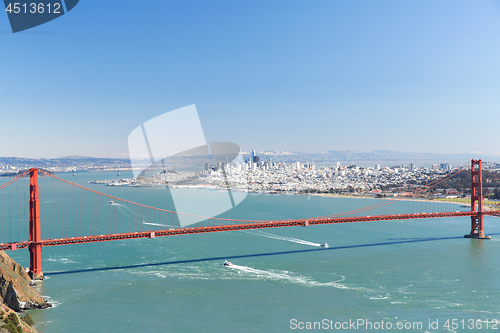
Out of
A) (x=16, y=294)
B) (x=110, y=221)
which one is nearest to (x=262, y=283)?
(x=16, y=294)

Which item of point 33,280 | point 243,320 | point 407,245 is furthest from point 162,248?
point 407,245

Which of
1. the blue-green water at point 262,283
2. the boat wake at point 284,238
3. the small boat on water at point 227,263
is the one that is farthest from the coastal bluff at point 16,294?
A: the boat wake at point 284,238

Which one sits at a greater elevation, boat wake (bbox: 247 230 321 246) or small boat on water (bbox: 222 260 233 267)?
small boat on water (bbox: 222 260 233 267)

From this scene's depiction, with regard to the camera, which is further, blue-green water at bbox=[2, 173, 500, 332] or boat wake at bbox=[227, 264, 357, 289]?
boat wake at bbox=[227, 264, 357, 289]

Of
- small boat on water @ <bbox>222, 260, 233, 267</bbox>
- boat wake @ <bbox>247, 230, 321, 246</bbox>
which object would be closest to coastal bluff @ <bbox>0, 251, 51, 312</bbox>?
small boat on water @ <bbox>222, 260, 233, 267</bbox>

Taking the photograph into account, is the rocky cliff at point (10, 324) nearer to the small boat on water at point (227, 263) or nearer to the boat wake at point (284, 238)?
the small boat on water at point (227, 263)

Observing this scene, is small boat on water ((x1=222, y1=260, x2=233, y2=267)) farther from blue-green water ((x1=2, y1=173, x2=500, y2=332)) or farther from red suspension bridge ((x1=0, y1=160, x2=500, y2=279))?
red suspension bridge ((x1=0, y1=160, x2=500, y2=279))

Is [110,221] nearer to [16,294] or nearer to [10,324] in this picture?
[16,294]

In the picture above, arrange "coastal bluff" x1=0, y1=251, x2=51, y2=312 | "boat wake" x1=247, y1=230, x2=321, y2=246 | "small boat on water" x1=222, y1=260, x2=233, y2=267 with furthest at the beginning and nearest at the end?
"boat wake" x1=247, y1=230, x2=321, y2=246 → "small boat on water" x1=222, y1=260, x2=233, y2=267 → "coastal bluff" x1=0, y1=251, x2=51, y2=312
